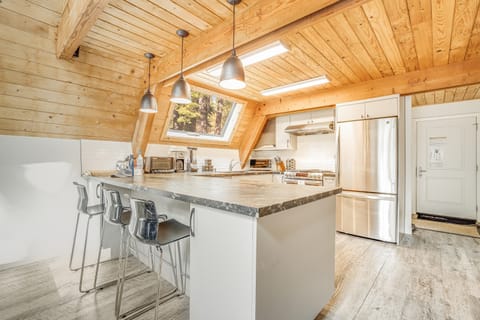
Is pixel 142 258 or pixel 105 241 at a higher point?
pixel 105 241

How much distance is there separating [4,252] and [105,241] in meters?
0.96

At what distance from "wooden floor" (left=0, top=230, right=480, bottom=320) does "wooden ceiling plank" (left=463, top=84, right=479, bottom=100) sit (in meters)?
2.70

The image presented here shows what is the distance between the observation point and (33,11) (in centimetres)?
204

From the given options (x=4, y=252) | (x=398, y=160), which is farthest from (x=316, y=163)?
(x=4, y=252)

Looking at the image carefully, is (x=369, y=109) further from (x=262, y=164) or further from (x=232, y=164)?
(x=232, y=164)

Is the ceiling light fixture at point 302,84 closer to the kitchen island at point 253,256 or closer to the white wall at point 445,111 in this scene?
the kitchen island at point 253,256

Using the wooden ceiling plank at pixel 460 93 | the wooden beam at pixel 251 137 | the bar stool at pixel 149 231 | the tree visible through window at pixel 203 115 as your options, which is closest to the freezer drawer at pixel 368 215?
the wooden beam at pixel 251 137

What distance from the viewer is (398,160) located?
10.7 ft

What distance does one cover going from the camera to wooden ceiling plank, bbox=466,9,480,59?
2125 millimetres

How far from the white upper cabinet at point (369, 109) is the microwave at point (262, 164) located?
1.89m

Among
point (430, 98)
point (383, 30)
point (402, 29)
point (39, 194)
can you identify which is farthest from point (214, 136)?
point (430, 98)

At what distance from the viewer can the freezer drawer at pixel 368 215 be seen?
→ 3.24 metres

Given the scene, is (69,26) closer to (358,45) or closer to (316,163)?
(358,45)

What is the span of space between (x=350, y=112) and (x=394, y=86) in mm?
668
